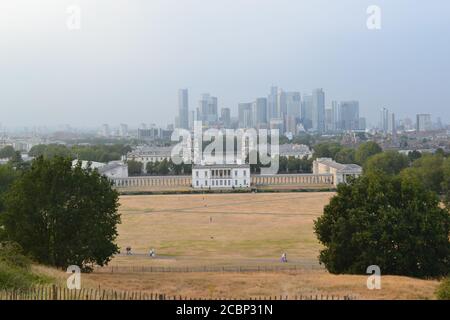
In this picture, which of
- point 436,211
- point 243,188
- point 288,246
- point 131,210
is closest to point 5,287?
point 436,211

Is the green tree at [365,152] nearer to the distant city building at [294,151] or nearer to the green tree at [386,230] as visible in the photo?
the distant city building at [294,151]

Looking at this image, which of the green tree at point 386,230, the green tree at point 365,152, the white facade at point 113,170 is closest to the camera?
the green tree at point 386,230

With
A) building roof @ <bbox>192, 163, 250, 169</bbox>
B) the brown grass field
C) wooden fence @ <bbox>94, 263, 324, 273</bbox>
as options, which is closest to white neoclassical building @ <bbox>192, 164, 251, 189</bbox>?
building roof @ <bbox>192, 163, 250, 169</bbox>

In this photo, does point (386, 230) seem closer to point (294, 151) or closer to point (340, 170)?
point (340, 170)

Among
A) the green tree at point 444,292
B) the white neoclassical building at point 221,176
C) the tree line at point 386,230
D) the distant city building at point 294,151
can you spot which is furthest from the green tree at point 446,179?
the distant city building at point 294,151

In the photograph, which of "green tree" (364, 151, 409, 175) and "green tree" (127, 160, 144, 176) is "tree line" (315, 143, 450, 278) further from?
"green tree" (127, 160, 144, 176)

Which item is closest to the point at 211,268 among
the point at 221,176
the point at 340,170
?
the point at 221,176
